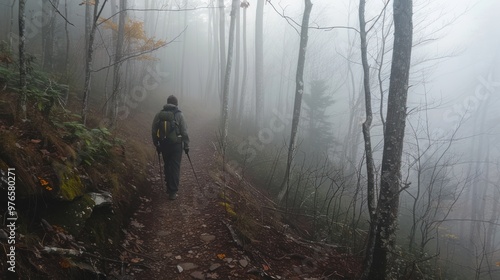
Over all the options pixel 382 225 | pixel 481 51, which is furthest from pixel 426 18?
pixel 481 51

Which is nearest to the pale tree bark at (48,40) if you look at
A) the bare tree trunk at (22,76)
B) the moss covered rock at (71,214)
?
the bare tree trunk at (22,76)

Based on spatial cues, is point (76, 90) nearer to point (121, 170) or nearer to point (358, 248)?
point (121, 170)

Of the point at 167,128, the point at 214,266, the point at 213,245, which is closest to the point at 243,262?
the point at 214,266

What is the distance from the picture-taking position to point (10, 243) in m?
2.41

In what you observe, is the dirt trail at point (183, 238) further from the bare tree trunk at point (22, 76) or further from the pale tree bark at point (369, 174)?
the bare tree trunk at point (22, 76)

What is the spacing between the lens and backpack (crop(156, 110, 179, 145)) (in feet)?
18.6

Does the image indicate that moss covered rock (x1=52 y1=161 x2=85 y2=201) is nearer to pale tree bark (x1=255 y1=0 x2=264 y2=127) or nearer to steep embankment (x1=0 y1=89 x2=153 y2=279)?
steep embankment (x1=0 y1=89 x2=153 y2=279)

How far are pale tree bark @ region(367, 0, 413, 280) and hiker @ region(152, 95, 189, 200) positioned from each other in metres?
3.71

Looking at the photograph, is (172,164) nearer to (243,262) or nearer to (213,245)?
(213,245)

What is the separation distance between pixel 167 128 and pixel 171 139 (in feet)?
0.78

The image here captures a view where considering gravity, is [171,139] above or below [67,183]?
above

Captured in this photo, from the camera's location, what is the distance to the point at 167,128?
5.66 meters

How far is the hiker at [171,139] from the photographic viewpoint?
18.6ft

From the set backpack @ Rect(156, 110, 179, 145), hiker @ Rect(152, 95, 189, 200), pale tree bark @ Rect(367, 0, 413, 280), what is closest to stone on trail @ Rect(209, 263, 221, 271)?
pale tree bark @ Rect(367, 0, 413, 280)
